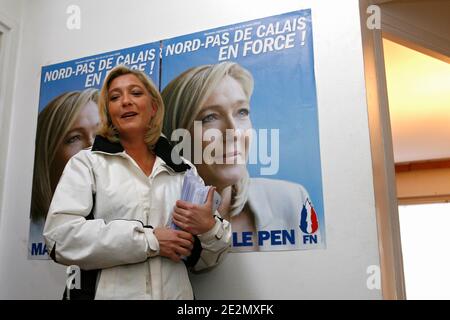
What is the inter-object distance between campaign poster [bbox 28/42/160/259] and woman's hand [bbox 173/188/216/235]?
51cm

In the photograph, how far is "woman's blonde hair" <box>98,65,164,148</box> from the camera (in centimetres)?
141

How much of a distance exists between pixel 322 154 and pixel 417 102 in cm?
213

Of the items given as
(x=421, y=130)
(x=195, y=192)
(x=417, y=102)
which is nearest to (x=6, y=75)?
(x=195, y=192)

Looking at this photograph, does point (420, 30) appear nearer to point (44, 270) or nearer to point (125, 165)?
point (125, 165)

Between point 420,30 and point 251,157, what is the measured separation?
0.86 m

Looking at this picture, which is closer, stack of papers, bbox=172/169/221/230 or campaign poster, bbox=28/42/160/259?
stack of papers, bbox=172/169/221/230

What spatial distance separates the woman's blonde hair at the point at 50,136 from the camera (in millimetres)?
1599

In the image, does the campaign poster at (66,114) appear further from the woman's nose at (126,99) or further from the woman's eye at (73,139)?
the woman's nose at (126,99)

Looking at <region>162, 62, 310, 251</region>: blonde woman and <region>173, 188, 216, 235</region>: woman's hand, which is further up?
<region>162, 62, 310, 251</region>: blonde woman

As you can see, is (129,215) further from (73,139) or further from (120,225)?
(73,139)

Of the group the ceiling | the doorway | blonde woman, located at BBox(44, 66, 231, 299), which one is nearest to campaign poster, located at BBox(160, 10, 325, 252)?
blonde woman, located at BBox(44, 66, 231, 299)

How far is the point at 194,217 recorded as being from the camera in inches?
47.8

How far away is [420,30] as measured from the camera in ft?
5.50

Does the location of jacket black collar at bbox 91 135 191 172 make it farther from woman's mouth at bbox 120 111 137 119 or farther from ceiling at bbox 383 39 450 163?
ceiling at bbox 383 39 450 163
